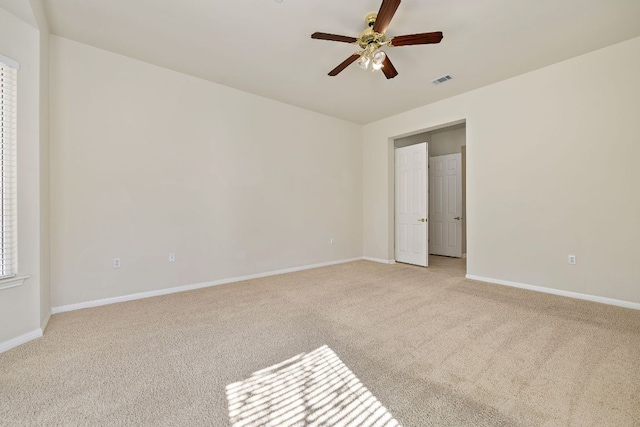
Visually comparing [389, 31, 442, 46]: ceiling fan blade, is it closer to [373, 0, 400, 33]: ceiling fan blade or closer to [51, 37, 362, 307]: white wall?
[373, 0, 400, 33]: ceiling fan blade

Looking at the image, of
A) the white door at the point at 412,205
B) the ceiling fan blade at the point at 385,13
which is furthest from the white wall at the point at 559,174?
the ceiling fan blade at the point at 385,13

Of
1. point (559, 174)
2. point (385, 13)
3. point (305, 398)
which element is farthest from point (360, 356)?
point (559, 174)

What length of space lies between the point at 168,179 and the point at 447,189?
5721 millimetres

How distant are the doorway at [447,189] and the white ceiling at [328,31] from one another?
93.7 inches

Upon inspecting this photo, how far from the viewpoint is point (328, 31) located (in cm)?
270

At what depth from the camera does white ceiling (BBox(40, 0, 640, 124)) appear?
2.37m

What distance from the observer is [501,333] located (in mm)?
2311

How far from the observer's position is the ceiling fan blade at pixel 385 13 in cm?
193

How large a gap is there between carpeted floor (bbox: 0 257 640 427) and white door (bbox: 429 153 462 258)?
2.91m

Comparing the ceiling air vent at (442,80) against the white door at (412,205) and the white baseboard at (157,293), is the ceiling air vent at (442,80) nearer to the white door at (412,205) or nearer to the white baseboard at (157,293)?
the white door at (412,205)

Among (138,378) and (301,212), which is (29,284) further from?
(301,212)

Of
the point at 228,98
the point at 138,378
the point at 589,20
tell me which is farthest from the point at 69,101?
the point at 589,20

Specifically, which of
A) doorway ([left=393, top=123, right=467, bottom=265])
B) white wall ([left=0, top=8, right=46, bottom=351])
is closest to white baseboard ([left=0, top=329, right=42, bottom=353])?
white wall ([left=0, top=8, right=46, bottom=351])

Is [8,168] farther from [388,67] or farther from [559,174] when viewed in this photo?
[559,174]
